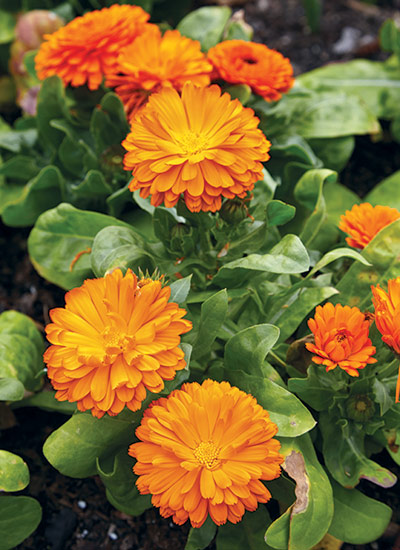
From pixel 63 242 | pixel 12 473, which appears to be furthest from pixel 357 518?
pixel 63 242

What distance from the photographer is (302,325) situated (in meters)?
1.67

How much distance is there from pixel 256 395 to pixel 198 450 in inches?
11.7

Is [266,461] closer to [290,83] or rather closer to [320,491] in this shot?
[320,491]

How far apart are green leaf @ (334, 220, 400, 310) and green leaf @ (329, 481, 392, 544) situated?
498 mm

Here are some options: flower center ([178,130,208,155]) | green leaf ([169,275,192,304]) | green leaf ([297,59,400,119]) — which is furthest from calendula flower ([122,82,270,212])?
green leaf ([297,59,400,119])

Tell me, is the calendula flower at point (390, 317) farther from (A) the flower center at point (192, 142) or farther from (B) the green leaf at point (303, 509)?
(A) the flower center at point (192, 142)

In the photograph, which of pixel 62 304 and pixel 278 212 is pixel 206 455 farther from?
pixel 62 304

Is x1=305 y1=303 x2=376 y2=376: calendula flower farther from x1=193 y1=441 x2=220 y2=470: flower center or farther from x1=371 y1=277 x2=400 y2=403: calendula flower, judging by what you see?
x1=193 y1=441 x2=220 y2=470: flower center

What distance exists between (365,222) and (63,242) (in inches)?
34.5

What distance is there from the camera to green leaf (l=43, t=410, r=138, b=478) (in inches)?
53.1

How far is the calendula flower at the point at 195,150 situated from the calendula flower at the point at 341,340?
0.33 metres

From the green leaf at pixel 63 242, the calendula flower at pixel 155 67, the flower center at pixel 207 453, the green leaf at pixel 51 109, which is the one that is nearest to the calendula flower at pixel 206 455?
the flower center at pixel 207 453

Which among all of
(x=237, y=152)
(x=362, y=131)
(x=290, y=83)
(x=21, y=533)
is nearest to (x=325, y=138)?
(x=362, y=131)

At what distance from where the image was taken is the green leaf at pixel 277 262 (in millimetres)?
1353
